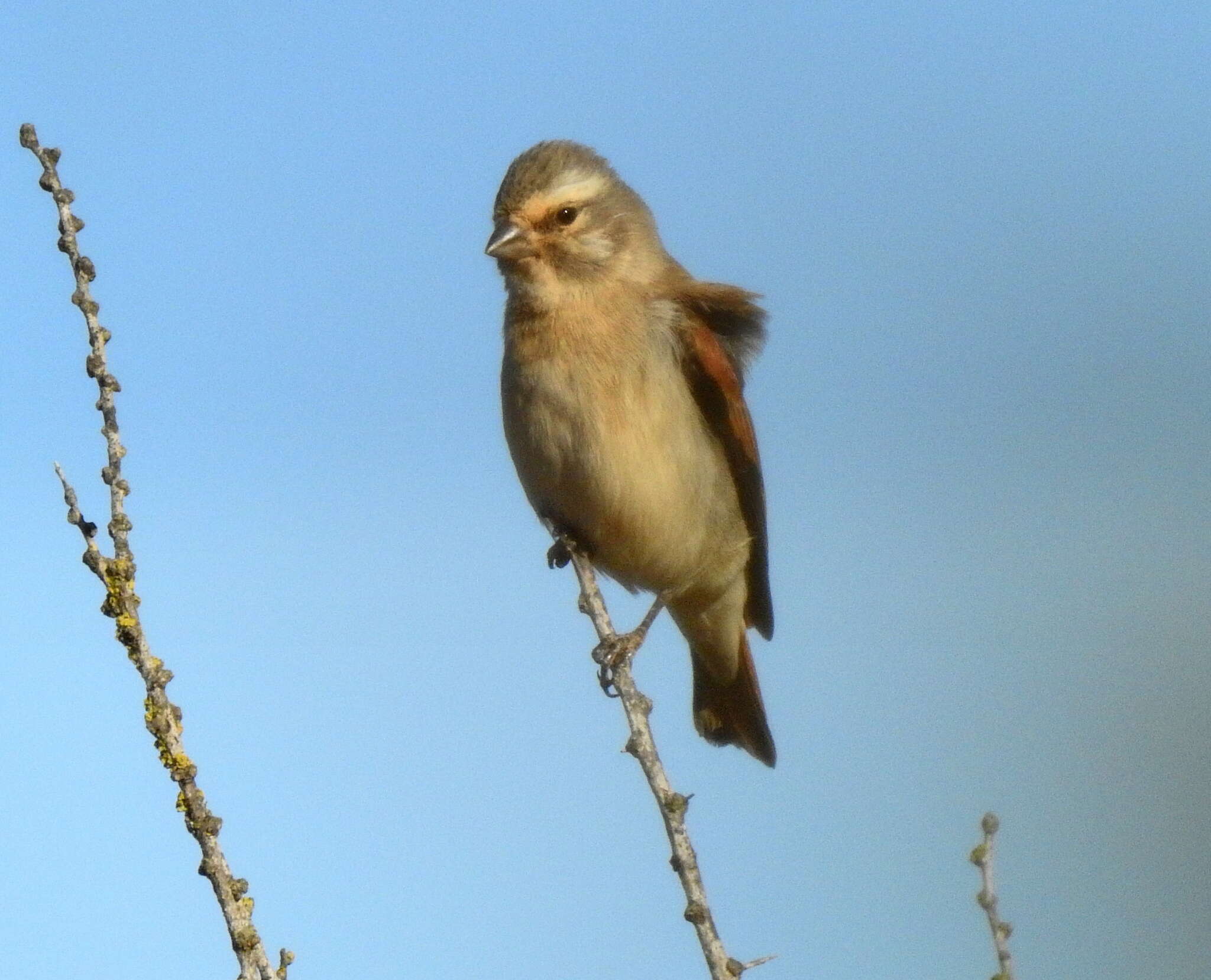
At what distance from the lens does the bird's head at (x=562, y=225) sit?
517 centimetres

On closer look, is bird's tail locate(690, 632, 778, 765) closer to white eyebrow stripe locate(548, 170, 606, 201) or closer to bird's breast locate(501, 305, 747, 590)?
bird's breast locate(501, 305, 747, 590)

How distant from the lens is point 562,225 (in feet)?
17.3

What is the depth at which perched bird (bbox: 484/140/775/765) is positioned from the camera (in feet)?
16.0

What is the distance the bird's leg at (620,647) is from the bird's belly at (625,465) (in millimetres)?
172

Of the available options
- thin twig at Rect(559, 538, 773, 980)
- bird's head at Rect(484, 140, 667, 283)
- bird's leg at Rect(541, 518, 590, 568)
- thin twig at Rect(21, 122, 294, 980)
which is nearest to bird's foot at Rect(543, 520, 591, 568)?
bird's leg at Rect(541, 518, 590, 568)

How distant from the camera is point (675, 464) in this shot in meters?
5.00

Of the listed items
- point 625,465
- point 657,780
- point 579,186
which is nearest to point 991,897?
point 657,780

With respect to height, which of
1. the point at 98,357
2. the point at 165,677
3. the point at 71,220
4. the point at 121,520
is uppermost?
the point at 71,220

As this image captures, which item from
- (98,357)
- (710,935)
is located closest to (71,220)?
(98,357)

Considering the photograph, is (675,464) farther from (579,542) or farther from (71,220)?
(71,220)

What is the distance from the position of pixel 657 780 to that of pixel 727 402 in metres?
1.96

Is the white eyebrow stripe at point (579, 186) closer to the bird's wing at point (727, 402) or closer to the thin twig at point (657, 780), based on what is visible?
the bird's wing at point (727, 402)

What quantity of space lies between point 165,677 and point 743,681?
12.6ft

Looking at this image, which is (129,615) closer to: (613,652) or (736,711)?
(613,652)
